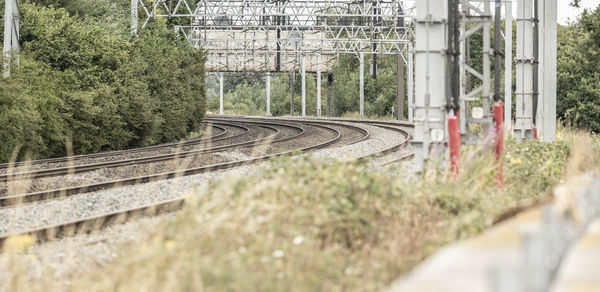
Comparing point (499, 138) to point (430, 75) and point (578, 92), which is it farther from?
point (578, 92)

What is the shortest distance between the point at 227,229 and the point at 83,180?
12.1 meters

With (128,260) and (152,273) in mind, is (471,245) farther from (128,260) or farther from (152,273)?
(128,260)

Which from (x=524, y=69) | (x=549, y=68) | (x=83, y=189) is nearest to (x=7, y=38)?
(x=83, y=189)

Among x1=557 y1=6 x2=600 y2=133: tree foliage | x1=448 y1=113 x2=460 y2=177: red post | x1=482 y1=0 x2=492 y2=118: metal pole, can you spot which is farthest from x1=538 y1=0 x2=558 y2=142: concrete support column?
x1=557 y1=6 x2=600 y2=133: tree foliage

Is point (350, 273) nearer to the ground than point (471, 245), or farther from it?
nearer to the ground

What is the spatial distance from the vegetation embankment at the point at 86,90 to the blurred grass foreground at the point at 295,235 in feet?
48.6

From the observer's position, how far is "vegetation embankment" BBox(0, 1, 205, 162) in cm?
2434

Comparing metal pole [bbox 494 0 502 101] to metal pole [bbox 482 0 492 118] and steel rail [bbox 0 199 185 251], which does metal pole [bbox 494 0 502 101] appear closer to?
metal pole [bbox 482 0 492 118]

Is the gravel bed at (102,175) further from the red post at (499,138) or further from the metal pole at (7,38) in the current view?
the red post at (499,138)

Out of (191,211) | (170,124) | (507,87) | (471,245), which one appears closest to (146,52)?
(170,124)

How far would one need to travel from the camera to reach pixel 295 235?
675cm

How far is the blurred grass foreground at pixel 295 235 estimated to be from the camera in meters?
5.70

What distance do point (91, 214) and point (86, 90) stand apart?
1724 centimetres

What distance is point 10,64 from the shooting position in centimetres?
2412
